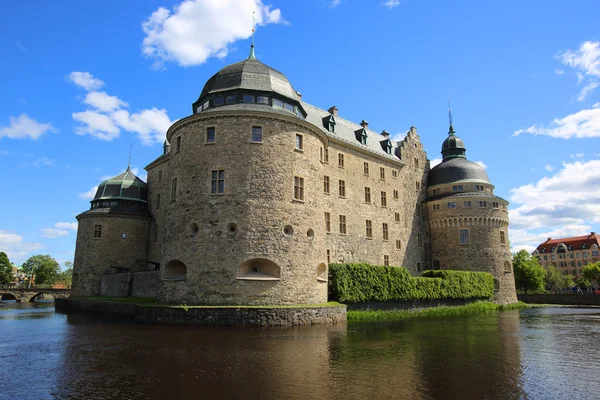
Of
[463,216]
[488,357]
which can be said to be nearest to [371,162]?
[463,216]

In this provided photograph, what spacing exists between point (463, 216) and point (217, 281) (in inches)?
1268

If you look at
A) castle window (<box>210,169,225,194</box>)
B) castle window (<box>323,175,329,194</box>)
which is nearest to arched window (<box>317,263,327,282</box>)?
castle window (<box>210,169,225,194</box>)

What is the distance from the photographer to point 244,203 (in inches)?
945

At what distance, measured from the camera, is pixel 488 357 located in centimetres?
1400

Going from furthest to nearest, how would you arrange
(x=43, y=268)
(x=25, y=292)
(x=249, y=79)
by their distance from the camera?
1. (x=43, y=268)
2. (x=25, y=292)
3. (x=249, y=79)

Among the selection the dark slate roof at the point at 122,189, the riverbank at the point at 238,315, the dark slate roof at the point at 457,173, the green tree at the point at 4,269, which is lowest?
the riverbank at the point at 238,315

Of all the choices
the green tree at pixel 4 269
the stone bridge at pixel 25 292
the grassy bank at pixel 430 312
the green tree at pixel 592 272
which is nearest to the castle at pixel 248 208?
the grassy bank at pixel 430 312

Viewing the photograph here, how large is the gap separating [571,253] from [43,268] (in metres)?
129

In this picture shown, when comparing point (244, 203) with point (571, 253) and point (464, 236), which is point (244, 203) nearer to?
point (464, 236)

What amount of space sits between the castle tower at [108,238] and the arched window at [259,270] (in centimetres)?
2067

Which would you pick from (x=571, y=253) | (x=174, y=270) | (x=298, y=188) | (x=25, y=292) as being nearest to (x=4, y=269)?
(x=25, y=292)

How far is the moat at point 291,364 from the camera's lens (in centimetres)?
953

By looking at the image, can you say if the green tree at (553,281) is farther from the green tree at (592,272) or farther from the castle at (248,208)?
the castle at (248,208)

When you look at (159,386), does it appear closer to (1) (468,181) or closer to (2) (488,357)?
(2) (488,357)
